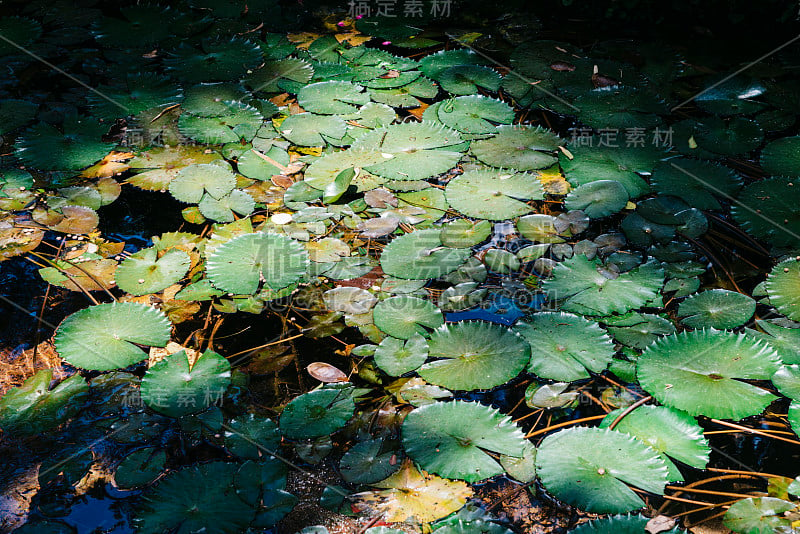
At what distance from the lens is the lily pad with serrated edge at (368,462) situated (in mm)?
1460

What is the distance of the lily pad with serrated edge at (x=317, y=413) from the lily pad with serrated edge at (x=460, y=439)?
0.54 ft

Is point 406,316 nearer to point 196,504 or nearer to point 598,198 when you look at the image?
point 196,504

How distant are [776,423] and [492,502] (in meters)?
0.78

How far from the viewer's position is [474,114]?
263 cm

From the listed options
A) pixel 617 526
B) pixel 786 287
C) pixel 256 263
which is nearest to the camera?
pixel 617 526

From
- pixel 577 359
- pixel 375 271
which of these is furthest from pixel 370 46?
pixel 577 359

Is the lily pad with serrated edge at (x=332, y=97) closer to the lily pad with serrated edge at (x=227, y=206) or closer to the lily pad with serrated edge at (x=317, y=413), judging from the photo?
the lily pad with serrated edge at (x=227, y=206)

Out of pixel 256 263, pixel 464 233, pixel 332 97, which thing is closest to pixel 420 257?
pixel 464 233

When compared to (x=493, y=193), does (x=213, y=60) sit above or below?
above

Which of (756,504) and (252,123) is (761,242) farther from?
(252,123)

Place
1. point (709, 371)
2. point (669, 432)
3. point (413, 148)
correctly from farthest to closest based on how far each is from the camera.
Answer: point (413, 148) < point (709, 371) < point (669, 432)

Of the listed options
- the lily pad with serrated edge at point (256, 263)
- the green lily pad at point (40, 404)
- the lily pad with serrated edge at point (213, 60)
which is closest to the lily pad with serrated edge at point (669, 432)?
the lily pad with serrated edge at point (256, 263)

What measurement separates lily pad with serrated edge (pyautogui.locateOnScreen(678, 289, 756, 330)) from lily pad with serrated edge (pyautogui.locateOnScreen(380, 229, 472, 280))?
0.67 meters

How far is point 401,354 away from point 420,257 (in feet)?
1.34
